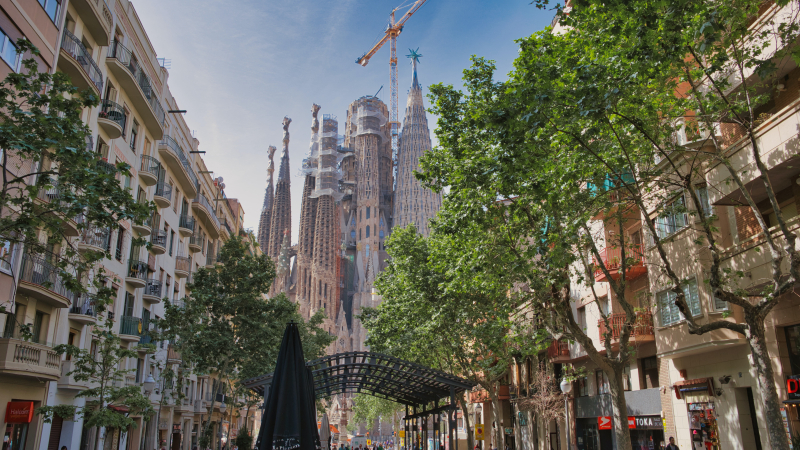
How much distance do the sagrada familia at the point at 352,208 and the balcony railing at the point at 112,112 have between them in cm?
8639

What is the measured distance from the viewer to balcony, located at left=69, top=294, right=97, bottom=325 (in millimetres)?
21500

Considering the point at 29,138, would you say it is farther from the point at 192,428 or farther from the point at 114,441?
the point at 192,428

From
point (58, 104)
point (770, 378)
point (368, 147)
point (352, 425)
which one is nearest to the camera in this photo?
point (770, 378)

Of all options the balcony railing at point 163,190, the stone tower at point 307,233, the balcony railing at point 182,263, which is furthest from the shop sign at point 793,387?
the stone tower at point 307,233

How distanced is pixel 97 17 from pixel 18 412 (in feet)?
44.7

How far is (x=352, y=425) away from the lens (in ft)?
315

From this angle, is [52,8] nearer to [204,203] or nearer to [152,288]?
[152,288]

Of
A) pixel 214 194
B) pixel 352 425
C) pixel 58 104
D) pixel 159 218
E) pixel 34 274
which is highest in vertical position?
pixel 214 194

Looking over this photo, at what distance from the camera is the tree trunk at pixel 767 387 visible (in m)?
9.48

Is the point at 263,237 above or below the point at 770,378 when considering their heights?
above

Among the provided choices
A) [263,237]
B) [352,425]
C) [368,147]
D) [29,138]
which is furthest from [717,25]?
[263,237]

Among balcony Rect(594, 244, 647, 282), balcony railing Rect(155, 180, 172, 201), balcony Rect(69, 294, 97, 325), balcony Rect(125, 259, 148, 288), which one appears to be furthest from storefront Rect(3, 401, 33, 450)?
balcony Rect(594, 244, 647, 282)

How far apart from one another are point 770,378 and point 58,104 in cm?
1358

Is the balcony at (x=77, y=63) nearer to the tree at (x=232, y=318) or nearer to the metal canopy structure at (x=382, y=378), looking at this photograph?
the tree at (x=232, y=318)
